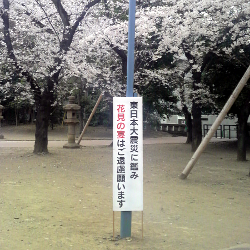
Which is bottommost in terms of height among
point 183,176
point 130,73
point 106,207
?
point 106,207

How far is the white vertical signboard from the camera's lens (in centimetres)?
573

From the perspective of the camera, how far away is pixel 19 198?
8.56 metres

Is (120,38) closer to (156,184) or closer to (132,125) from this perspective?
(156,184)

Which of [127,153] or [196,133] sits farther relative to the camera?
[196,133]

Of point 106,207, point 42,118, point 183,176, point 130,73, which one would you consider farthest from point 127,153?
point 42,118

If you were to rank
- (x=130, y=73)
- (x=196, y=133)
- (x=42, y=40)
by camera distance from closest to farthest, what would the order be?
(x=130, y=73) → (x=42, y=40) → (x=196, y=133)

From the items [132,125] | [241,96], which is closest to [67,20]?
[241,96]

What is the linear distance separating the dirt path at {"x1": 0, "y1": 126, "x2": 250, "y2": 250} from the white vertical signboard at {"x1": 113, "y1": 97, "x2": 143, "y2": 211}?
0.74 meters

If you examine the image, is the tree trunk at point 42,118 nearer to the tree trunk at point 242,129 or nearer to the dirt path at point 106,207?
the dirt path at point 106,207

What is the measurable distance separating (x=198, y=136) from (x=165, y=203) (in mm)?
10758

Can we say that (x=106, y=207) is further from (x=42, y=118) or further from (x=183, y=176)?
(x=42, y=118)

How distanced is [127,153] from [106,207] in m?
2.87

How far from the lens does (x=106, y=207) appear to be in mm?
8227

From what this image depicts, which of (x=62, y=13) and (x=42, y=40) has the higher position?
(x=62, y=13)
